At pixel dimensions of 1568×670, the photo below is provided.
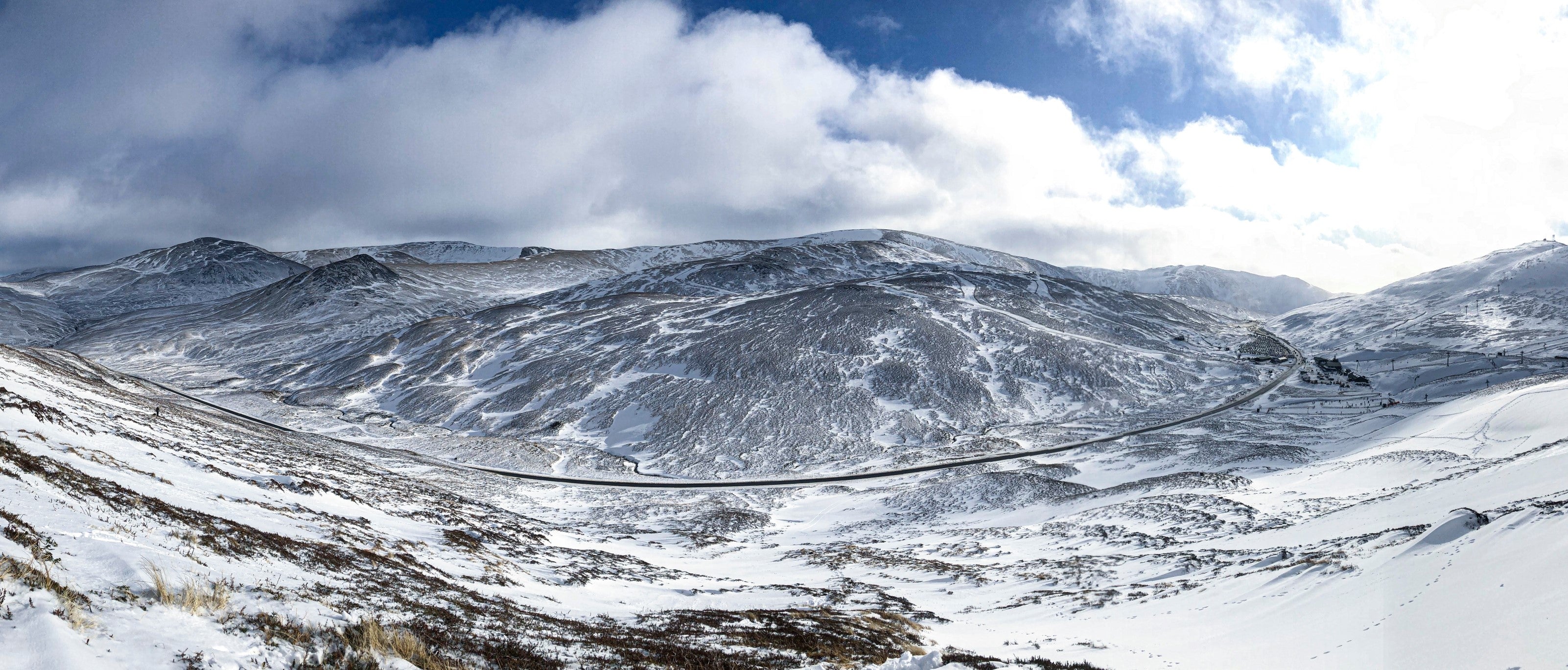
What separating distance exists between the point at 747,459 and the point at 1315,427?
69829 millimetres

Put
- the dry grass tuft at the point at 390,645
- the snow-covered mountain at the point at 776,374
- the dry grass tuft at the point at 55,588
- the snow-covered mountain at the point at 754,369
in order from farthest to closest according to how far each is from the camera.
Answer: the snow-covered mountain at the point at 754,369
the snow-covered mountain at the point at 776,374
the dry grass tuft at the point at 390,645
the dry grass tuft at the point at 55,588

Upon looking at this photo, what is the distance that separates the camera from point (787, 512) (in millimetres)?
67750

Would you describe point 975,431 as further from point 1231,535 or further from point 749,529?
point 1231,535

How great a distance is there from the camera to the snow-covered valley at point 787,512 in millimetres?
13227

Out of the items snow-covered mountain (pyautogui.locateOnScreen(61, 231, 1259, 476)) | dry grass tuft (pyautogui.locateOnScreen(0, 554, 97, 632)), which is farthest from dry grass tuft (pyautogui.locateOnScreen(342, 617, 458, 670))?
snow-covered mountain (pyautogui.locateOnScreen(61, 231, 1259, 476))

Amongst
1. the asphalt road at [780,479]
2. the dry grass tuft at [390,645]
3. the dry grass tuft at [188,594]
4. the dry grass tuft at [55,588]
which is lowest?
the asphalt road at [780,479]

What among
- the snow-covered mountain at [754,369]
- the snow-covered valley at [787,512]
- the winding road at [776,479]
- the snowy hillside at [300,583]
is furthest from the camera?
the snow-covered mountain at [754,369]

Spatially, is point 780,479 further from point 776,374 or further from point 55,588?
point 55,588

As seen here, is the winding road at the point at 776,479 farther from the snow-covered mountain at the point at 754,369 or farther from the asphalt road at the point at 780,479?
the snow-covered mountain at the point at 754,369

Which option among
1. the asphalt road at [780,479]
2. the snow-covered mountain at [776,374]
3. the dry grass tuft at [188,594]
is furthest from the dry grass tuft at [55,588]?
the snow-covered mountain at [776,374]

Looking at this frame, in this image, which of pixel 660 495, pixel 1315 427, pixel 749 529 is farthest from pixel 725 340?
pixel 1315 427

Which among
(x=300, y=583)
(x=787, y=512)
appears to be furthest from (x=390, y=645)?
(x=787, y=512)

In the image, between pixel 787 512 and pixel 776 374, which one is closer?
pixel 787 512

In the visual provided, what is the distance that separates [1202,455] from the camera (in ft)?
232
